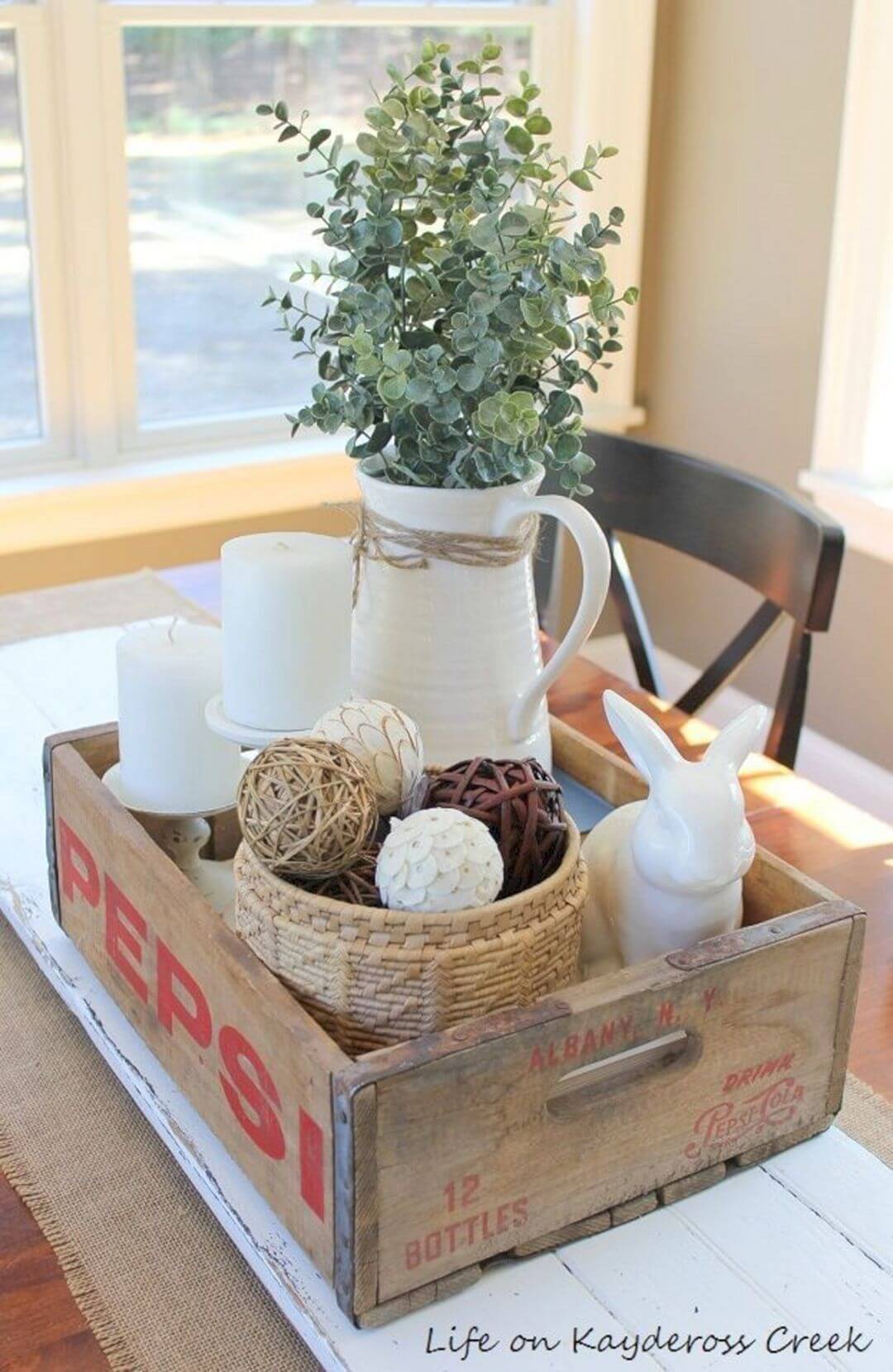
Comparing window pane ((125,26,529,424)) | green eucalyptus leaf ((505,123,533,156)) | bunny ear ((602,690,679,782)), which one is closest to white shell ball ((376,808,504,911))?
bunny ear ((602,690,679,782))

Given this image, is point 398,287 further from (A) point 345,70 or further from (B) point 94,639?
(A) point 345,70

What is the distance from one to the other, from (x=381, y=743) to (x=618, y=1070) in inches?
7.9

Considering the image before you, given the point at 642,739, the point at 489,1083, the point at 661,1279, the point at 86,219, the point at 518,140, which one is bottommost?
the point at 661,1279

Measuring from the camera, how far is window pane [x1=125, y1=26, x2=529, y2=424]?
2.29 metres

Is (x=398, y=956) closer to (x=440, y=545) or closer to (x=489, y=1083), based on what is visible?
(x=489, y=1083)

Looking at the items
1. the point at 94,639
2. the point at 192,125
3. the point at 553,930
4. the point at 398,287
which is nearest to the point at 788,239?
the point at 192,125

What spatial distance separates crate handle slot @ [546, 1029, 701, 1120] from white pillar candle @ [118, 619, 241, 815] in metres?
0.28

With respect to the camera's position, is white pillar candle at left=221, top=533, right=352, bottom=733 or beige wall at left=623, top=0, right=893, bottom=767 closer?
white pillar candle at left=221, top=533, right=352, bottom=733

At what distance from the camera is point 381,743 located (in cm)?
76

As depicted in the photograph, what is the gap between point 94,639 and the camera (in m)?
1.46

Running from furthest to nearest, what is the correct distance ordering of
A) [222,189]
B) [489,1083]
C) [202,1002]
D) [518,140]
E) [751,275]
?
[751,275] → [222,189] → [518,140] → [202,1002] → [489,1083]

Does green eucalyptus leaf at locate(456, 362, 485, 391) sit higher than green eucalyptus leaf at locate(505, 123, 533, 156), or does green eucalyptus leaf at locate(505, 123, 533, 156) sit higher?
green eucalyptus leaf at locate(505, 123, 533, 156)

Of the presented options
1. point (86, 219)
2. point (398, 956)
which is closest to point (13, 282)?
point (86, 219)

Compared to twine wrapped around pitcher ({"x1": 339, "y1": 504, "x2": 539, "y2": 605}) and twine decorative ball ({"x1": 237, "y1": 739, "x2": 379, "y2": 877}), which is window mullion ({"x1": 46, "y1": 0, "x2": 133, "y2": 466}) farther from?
twine decorative ball ({"x1": 237, "y1": 739, "x2": 379, "y2": 877})
